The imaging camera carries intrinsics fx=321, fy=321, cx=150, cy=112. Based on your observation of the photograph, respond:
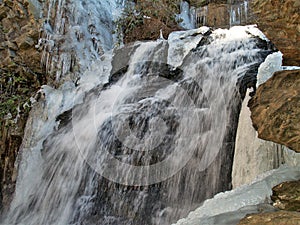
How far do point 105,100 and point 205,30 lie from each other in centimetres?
300

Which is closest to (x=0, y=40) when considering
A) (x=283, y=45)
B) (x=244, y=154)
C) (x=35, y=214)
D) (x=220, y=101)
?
(x=35, y=214)

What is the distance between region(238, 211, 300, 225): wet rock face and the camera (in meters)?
1.59

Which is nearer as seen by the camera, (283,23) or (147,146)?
(283,23)

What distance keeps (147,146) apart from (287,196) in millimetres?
3310

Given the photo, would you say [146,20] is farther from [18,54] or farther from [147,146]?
[147,146]

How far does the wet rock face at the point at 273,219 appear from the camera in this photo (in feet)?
5.20

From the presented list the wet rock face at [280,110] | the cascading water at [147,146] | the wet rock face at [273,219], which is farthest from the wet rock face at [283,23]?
the cascading water at [147,146]

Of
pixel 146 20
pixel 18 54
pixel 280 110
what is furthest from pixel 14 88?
pixel 280 110

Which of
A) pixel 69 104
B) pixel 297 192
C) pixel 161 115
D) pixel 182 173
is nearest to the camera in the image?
pixel 297 192

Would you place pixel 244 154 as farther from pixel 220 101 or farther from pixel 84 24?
pixel 84 24

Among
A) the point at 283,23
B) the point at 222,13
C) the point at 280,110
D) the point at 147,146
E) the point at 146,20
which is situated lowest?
the point at 147,146

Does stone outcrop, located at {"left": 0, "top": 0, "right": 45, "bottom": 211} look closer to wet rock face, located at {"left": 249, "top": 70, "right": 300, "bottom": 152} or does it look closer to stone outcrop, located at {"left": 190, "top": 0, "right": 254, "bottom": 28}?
stone outcrop, located at {"left": 190, "top": 0, "right": 254, "bottom": 28}

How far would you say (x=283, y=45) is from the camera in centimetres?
231

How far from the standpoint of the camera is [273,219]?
165cm
